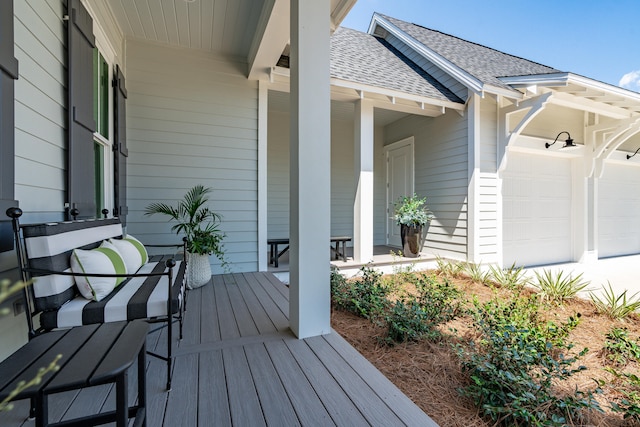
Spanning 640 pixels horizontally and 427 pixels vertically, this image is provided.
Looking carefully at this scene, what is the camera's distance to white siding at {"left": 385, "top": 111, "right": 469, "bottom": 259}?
4891mm

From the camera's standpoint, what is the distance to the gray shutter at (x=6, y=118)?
1.39m

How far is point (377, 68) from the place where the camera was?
5.00 metres

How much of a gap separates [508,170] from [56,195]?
6258mm

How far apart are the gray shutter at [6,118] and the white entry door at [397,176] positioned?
221 inches

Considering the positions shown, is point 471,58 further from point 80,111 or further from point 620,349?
point 80,111

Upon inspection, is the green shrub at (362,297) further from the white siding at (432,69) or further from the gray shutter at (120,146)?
the white siding at (432,69)

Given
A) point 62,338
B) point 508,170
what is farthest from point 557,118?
point 62,338

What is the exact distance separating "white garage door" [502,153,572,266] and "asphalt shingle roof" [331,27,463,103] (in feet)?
6.40

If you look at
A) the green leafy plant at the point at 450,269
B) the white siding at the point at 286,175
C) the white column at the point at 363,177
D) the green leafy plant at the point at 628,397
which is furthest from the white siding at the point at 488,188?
the green leafy plant at the point at 628,397

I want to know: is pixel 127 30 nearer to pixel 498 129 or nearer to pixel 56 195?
pixel 56 195

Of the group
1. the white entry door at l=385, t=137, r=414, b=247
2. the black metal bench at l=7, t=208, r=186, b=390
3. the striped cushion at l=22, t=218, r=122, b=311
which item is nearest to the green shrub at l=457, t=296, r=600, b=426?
the black metal bench at l=7, t=208, r=186, b=390

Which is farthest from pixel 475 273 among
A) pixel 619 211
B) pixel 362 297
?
pixel 619 211

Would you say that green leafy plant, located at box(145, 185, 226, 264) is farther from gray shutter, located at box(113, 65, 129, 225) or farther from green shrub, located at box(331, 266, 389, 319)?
green shrub, located at box(331, 266, 389, 319)

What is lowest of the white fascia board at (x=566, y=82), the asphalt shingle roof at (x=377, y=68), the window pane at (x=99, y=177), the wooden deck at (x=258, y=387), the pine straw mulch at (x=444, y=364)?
the pine straw mulch at (x=444, y=364)
